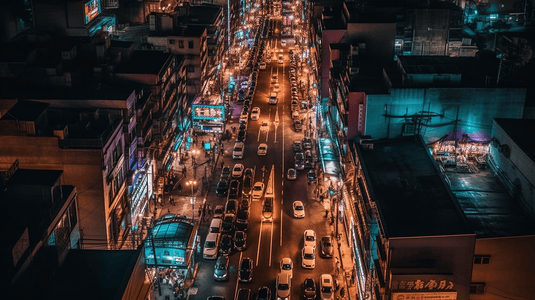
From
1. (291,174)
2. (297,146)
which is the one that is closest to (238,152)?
(297,146)

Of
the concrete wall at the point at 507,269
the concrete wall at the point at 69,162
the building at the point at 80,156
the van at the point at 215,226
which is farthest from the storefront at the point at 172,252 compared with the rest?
the concrete wall at the point at 507,269

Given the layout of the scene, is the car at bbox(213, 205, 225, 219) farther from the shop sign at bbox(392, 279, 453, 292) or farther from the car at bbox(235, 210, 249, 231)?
the shop sign at bbox(392, 279, 453, 292)

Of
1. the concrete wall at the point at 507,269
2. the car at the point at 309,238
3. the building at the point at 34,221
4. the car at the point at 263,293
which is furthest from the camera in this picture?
the car at the point at 309,238

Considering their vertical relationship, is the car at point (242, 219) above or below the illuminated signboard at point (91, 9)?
below

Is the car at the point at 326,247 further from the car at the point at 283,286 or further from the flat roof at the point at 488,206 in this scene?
the flat roof at the point at 488,206

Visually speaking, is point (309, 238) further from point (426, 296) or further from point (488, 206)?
point (426, 296)

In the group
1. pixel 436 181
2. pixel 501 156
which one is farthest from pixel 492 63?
pixel 436 181
